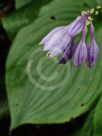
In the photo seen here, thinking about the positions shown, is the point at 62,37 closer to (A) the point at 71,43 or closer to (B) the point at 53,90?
(A) the point at 71,43

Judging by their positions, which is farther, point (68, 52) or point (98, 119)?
point (98, 119)

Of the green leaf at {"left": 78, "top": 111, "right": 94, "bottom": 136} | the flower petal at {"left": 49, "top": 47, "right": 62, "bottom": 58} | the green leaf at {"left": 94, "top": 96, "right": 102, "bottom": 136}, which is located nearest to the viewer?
the flower petal at {"left": 49, "top": 47, "right": 62, "bottom": 58}

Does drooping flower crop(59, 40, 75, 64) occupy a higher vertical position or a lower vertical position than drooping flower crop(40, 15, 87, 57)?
lower

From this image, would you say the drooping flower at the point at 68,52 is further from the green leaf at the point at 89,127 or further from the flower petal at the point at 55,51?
the green leaf at the point at 89,127

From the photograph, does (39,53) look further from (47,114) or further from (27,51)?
(47,114)

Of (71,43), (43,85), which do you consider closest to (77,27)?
(71,43)

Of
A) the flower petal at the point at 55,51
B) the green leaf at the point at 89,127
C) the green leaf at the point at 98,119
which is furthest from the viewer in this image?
the green leaf at the point at 89,127

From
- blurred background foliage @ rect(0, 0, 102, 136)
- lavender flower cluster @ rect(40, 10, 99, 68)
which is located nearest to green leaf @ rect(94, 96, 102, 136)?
blurred background foliage @ rect(0, 0, 102, 136)

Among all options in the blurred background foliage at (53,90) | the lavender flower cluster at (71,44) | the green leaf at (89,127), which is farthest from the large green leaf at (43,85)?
the lavender flower cluster at (71,44)

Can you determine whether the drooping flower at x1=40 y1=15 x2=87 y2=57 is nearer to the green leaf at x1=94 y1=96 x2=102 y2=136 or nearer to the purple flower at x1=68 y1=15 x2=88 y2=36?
the purple flower at x1=68 y1=15 x2=88 y2=36
